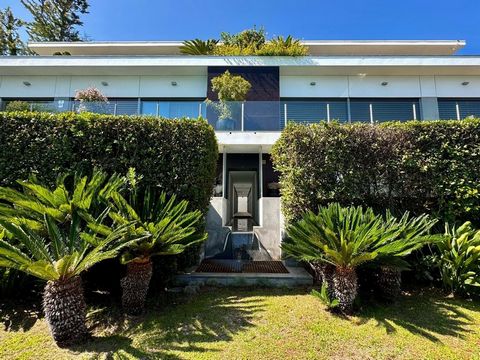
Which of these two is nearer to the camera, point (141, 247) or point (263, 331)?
point (263, 331)

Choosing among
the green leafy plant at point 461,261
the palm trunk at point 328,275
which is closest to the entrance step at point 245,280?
the palm trunk at point 328,275

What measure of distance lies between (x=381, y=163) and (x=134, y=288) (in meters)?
6.05

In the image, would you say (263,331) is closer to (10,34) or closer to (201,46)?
(201,46)

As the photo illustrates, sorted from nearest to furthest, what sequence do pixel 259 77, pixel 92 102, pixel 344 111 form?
pixel 92 102, pixel 344 111, pixel 259 77

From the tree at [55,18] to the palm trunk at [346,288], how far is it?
3110cm

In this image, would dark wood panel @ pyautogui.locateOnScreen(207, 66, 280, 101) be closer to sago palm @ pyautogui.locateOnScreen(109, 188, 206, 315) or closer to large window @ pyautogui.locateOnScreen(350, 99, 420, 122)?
large window @ pyautogui.locateOnScreen(350, 99, 420, 122)

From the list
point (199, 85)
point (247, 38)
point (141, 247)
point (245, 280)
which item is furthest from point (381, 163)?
point (247, 38)

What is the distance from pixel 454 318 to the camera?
4.79m

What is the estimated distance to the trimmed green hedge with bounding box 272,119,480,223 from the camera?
22.2 feet

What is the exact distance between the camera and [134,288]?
16.2 feet

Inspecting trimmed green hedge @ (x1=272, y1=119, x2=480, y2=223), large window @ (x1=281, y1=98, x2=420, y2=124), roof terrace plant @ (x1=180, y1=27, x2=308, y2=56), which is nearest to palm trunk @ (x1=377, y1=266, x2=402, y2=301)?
trimmed green hedge @ (x1=272, y1=119, x2=480, y2=223)

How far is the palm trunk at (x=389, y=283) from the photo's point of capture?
5.34m

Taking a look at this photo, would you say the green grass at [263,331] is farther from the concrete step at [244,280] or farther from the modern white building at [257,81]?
the modern white building at [257,81]

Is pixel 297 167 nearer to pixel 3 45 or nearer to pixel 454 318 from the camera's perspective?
pixel 454 318
